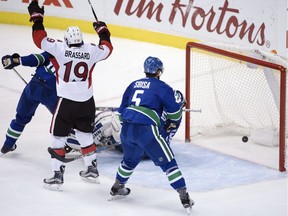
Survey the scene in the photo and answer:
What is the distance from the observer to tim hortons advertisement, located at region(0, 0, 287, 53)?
9.05 meters

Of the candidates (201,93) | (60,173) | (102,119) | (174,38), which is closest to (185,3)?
(174,38)

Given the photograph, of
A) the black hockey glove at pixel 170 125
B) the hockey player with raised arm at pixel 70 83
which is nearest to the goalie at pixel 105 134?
the hockey player with raised arm at pixel 70 83

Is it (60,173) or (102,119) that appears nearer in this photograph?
(60,173)

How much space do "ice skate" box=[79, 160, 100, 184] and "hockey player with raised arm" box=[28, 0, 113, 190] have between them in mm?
150

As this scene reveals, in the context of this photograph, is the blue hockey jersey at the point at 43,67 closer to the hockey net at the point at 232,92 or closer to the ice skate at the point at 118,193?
the ice skate at the point at 118,193

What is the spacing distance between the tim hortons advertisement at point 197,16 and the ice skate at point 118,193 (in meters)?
3.50

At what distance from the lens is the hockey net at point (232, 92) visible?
23.1ft

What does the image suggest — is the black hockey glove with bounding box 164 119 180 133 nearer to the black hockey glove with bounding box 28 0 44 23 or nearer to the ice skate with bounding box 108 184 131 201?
the ice skate with bounding box 108 184 131 201

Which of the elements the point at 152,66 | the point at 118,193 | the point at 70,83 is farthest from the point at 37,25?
the point at 118,193

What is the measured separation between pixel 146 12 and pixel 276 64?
3753mm

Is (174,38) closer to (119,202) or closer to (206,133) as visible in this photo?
(206,133)

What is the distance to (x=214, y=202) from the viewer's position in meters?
5.92

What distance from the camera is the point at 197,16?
9711 millimetres

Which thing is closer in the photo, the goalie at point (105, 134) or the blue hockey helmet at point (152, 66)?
the blue hockey helmet at point (152, 66)
